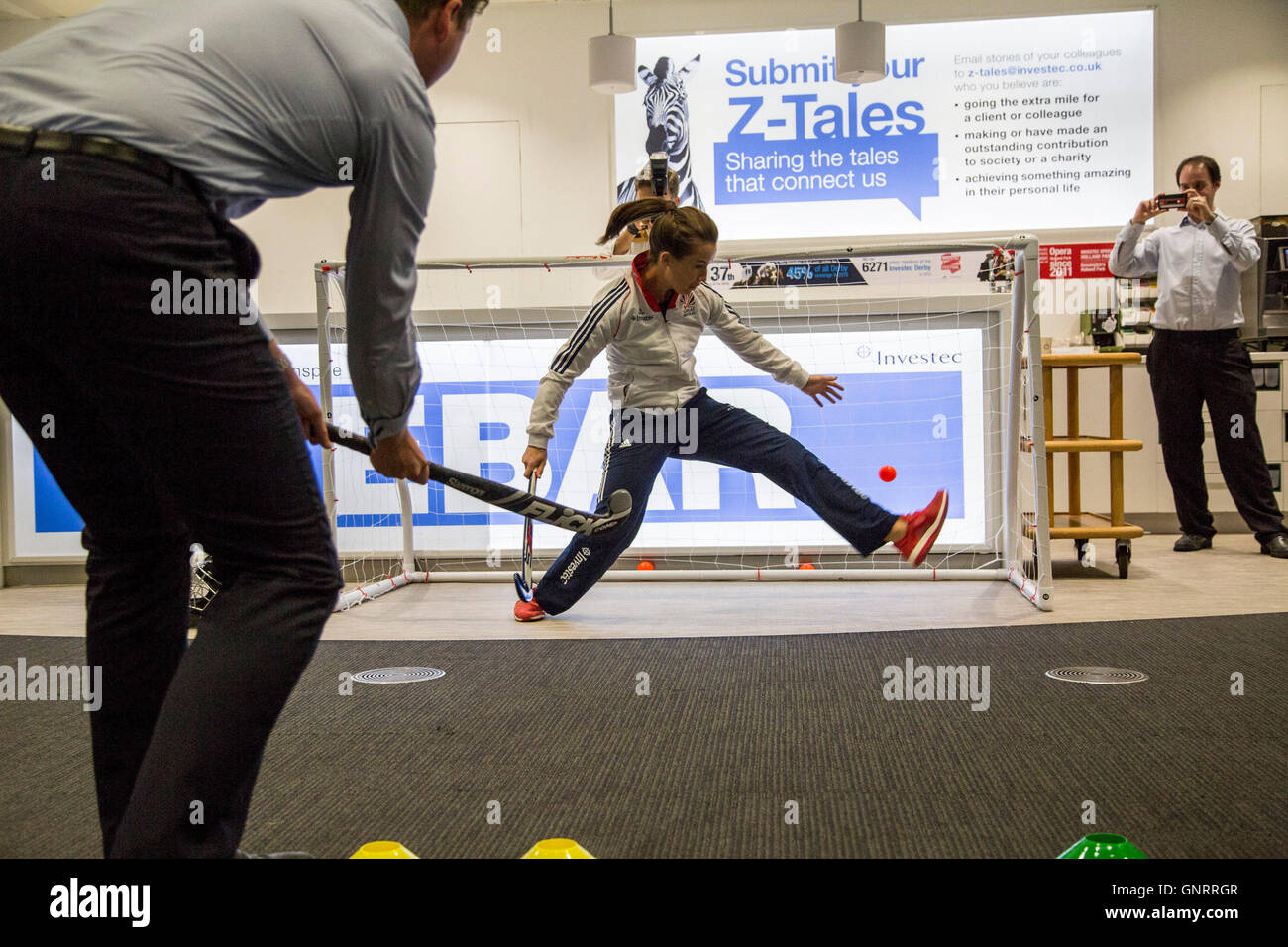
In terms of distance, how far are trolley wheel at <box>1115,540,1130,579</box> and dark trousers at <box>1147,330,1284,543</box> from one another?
36.5 inches

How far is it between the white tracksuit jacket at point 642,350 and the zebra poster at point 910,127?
2775 millimetres

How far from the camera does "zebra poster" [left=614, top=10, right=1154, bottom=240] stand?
5.92 m

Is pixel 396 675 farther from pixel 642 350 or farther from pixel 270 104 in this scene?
pixel 270 104

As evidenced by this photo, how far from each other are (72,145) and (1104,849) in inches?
52.0

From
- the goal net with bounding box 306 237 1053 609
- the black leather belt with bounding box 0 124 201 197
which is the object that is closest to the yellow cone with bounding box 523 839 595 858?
the black leather belt with bounding box 0 124 201 197

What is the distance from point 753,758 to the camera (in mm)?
1947

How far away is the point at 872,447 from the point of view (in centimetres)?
451

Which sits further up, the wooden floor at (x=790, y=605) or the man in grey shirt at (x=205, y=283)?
the man in grey shirt at (x=205, y=283)

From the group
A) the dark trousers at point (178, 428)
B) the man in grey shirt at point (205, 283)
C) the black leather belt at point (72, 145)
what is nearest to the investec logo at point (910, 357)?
the man in grey shirt at point (205, 283)

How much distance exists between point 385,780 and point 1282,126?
20.2ft

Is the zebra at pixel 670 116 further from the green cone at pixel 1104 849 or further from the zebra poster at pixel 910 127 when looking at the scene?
the green cone at pixel 1104 849

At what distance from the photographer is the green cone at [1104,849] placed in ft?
4.15
